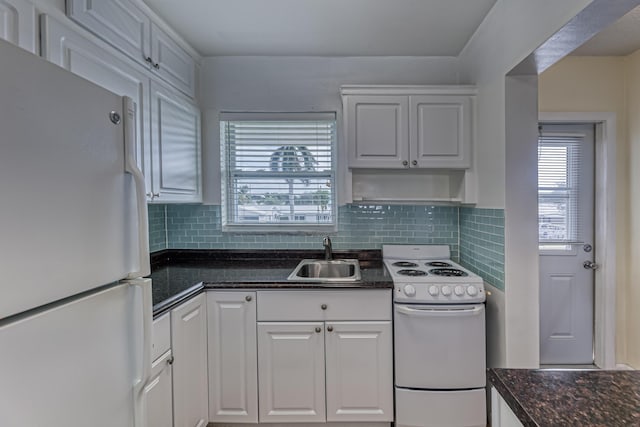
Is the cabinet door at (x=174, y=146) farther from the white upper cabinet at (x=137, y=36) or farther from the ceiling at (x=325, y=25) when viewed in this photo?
the ceiling at (x=325, y=25)

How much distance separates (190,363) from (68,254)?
4.21 ft

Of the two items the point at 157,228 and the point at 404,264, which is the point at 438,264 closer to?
the point at 404,264

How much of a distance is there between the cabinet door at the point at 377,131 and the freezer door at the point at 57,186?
1.58 m

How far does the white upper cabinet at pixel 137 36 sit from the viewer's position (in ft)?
4.66

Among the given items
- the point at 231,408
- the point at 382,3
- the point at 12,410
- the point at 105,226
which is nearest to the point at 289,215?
the point at 231,408

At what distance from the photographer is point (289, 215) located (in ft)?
8.87

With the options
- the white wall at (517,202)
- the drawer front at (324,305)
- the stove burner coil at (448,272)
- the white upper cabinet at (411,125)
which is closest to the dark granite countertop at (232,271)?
the drawer front at (324,305)

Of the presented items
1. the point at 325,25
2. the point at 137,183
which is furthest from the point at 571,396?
the point at 325,25

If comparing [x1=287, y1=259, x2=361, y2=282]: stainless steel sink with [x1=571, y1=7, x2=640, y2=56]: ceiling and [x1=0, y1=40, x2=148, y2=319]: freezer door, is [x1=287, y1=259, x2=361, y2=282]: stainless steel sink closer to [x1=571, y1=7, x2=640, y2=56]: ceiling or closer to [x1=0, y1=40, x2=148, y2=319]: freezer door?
[x1=0, y1=40, x2=148, y2=319]: freezer door

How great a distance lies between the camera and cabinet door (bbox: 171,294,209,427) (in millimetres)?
1678

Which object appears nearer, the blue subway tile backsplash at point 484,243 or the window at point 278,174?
the blue subway tile backsplash at point 484,243

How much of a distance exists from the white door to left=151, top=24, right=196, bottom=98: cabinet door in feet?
9.08

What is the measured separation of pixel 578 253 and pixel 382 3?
2.45m

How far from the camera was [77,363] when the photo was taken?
80 cm
